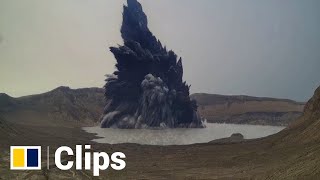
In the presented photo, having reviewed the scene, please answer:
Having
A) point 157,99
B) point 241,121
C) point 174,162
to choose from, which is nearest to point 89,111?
point 241,121

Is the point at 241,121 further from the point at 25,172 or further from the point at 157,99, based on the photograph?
the point at 25,172

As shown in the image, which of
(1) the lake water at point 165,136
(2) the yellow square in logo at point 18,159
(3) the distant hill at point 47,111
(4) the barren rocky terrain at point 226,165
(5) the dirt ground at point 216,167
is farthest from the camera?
(3) the distant hill at point 47,111

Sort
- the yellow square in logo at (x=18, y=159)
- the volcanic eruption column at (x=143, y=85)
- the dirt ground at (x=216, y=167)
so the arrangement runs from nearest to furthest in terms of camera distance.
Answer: the dirt ground at (x=216, y=167)
the yellow square in logo at (x=18, y=159)
the volcanic eruption column at (x=143, y=85)

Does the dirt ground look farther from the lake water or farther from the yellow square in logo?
the lake water

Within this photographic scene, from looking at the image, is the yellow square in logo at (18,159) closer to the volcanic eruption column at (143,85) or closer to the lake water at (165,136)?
the lake water at (165,136)

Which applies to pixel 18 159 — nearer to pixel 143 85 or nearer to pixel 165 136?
pixel 165 136

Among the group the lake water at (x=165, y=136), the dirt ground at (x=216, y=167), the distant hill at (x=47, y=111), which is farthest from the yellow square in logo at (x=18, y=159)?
the distant hill at (x=47, y=111)

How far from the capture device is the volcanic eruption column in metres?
123

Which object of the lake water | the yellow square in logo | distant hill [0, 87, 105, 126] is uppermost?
distant hill [0, 87, 105, 126]

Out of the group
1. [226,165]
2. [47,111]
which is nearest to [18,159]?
[226,165]

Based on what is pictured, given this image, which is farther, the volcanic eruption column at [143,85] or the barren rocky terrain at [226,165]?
the volcanic eruption column at [143,85]

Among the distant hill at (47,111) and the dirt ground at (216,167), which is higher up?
the distant hill at (47,111)

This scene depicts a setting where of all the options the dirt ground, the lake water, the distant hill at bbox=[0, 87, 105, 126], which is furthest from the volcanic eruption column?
the dirt ground

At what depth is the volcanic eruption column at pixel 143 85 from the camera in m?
123
